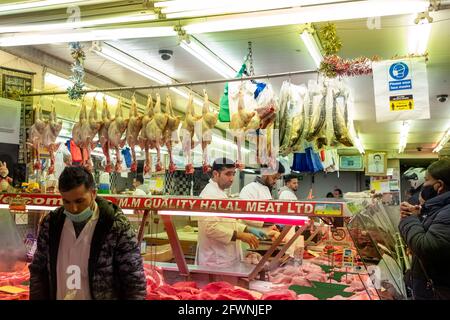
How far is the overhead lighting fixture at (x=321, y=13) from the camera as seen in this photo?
4062 millimetres

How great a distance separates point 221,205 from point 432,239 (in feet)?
5.08

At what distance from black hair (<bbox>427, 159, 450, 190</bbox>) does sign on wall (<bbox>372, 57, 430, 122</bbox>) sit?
→ 1.51 feet

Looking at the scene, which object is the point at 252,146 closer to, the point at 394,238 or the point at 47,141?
the point at 394,238

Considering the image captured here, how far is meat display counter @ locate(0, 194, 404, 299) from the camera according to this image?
3021 mm

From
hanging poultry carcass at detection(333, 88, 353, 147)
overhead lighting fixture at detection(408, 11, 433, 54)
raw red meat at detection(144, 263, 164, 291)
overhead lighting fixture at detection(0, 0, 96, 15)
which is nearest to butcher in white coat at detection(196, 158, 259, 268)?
raw red meat at detection(144, 263, 164, 291)

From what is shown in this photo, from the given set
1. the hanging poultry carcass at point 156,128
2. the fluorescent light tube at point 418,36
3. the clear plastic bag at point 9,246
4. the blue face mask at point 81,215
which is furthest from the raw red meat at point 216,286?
the fluorescent light tube at point 418,36

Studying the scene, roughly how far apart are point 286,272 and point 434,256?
156cm

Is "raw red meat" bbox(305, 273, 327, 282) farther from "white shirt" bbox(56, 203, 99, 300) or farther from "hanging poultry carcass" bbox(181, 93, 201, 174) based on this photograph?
"white shirt" bbox(56, 203, 99, 300)

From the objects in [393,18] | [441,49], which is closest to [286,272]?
[393,18]

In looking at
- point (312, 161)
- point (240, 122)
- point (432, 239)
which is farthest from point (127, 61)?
point (432, 239)

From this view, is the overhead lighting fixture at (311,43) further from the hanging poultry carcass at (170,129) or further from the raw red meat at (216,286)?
the raw red meat at (216,286)

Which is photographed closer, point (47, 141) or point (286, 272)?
point (286, 272)

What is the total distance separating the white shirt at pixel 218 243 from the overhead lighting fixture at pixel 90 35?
82.0 inches

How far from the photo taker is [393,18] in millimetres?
5836
